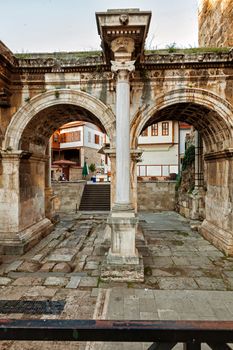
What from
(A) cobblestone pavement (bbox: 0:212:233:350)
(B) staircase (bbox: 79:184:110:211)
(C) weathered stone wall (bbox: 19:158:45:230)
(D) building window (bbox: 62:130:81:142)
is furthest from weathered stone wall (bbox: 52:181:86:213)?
(D) building window (bbox: 62:130:81:142)

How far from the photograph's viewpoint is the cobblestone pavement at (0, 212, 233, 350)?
11.7 ft

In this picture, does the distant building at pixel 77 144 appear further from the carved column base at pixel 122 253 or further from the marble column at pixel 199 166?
the carved column base at pixel 122 253

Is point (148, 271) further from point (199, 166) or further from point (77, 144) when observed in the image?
point (77, 144)

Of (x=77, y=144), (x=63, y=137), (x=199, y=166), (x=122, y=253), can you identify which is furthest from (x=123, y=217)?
(x=63, y=137)

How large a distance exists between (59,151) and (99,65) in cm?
2531

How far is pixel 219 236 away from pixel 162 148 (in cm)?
1878

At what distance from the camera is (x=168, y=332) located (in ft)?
3.26

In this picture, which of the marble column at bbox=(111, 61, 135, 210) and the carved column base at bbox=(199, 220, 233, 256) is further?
the carved column base at bbox=(199, 220, 233, 256)

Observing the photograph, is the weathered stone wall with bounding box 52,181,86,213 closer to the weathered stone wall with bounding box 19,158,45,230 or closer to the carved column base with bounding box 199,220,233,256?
the weathered stone wall with bounding box 19,158,45,230

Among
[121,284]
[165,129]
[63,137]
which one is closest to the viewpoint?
[121,284]

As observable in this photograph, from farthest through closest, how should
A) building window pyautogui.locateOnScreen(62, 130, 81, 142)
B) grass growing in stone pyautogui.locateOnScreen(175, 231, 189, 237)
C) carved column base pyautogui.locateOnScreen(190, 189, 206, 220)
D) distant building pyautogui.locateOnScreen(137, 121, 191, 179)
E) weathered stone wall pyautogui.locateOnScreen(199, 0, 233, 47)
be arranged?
building window pyautogui.locateOnScreen(62, 130, 81, 142) → distant building pyautogui.locateOnScreen(137, 121, 191, 179) → carved column base pyautogui.locateOnScreen(190, 189, 206, 220) → grass growing in stone pyautogui.locateOnScreen(175, 231, 189, 237) → weathered stone wall pyautogui.locateOnScreen(199, 0, 233, 47)

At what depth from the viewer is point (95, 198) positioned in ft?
49.2

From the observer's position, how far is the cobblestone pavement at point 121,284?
3570 millimetres

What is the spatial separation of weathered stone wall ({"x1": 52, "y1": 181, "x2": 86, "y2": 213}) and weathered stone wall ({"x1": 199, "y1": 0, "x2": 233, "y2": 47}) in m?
10.8
